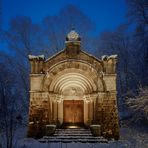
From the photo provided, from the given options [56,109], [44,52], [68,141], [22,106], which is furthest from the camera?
[22,106]

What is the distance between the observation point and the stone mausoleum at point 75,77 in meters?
19.7

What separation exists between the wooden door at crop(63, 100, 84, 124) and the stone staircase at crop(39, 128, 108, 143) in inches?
88.6

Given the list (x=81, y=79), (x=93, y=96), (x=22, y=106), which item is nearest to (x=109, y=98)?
(x=93, y=96)

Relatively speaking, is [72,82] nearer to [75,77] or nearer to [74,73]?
[75,77]

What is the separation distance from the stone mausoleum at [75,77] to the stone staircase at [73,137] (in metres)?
0.71

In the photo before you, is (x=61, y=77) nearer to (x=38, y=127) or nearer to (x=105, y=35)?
(x=38, y=127)

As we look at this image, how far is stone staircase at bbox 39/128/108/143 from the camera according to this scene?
18.3 m

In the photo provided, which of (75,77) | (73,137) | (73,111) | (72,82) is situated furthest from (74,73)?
(73,137)

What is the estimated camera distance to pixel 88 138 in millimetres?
18703

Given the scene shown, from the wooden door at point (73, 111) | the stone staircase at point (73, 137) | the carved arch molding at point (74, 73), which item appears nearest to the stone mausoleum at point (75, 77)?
the carved arch molding at point (74, 73)

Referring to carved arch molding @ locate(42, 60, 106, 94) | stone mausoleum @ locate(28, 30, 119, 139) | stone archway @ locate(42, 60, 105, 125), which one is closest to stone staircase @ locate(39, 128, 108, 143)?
stone mausoleum @ locate(28, 30, 119, 139)

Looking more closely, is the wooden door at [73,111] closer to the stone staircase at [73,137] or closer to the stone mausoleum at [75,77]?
the stone mausoleum at [75,77]

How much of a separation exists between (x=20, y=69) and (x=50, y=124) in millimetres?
16352

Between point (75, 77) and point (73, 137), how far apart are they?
4.17 m
